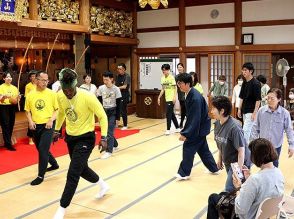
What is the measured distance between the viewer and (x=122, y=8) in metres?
11.3

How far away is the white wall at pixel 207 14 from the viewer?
1025 cm

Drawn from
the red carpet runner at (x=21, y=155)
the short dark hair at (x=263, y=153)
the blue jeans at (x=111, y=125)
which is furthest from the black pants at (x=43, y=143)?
the short dark hair at (x=263, y=153)

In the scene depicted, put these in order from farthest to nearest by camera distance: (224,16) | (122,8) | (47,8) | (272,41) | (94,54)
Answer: (94,54) < (122,8) < (224,16) < (272,41) < (47,8)

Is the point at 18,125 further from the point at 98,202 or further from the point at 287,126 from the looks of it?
the point at 287,126

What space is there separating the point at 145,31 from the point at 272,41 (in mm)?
3913

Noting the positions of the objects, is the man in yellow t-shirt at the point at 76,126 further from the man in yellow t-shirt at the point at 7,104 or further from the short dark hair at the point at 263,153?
the man in yellow t-shirt at the point at 7,104

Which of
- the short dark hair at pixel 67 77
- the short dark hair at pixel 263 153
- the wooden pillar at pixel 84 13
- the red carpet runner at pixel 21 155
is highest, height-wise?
the wooden pillar at pixel 84 13

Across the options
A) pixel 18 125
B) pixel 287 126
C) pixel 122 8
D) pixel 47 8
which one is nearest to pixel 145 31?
pixel 122 8

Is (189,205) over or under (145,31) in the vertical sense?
under

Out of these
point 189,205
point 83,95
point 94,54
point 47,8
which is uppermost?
point 47,8

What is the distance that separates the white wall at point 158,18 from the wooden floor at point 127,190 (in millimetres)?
5579

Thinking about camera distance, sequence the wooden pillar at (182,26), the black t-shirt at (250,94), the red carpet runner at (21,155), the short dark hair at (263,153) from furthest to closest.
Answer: the wooden pillar at (182,26) → the red carpet runner at (21,155) → the black t-shirt at (250,94) → the short dark hair at (263,153)

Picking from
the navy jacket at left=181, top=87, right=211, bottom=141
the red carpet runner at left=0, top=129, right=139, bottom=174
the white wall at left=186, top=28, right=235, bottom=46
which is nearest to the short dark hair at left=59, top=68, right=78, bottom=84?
the navy jacket at left=181, top=87, right=211, bottom=141

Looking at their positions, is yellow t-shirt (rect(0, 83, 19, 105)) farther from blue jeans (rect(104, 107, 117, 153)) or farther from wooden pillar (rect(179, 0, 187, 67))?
wooden pillar (rect(179, 0, 187, 67))
